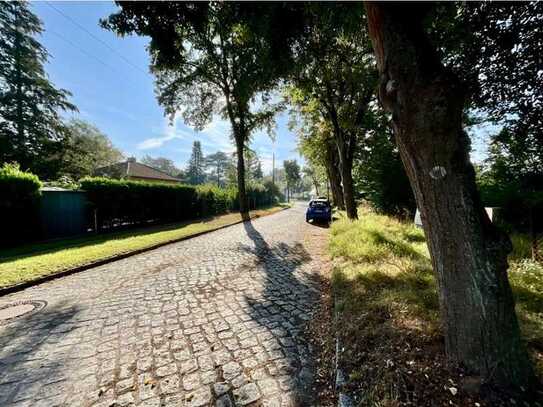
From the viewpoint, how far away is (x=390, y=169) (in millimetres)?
13930

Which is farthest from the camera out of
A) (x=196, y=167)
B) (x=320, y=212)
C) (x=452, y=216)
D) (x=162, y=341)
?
(x=196, y=167)

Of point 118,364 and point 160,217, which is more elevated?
point 160,217

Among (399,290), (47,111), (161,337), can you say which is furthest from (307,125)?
(47,111)

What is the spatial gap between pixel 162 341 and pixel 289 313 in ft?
6.16

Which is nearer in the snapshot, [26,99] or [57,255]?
[57,255]

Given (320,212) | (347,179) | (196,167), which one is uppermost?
(196,167)

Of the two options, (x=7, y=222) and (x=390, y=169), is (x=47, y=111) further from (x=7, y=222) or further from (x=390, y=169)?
(x=390, y=169)

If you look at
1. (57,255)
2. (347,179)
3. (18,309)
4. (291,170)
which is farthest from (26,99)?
(291,170)

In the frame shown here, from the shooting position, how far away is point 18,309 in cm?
395

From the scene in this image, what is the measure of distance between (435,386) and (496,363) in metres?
0.50

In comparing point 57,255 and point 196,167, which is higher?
point 196,167

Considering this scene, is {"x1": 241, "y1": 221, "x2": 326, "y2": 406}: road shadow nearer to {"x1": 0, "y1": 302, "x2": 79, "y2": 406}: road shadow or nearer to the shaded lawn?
the shaded lawn

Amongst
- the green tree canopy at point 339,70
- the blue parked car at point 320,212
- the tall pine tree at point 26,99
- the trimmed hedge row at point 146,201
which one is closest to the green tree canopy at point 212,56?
the green tree canopy at point 339,70

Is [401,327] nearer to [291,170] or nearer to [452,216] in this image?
[452,216]
